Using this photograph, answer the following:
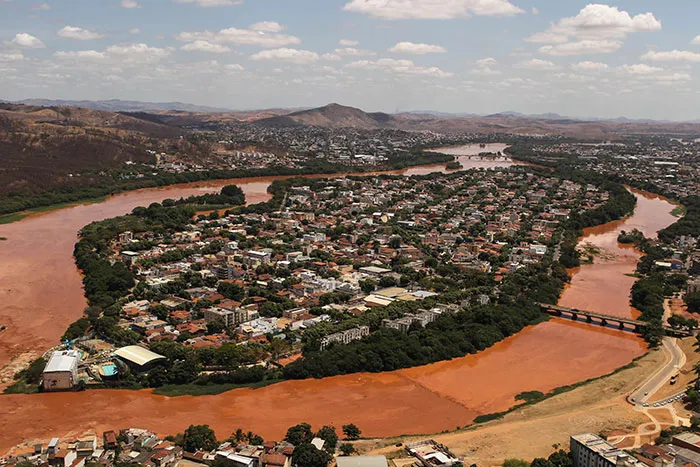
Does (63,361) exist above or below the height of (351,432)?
above

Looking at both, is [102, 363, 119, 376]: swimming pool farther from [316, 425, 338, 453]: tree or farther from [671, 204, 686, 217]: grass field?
[671, 204, 686, 217]: grass field

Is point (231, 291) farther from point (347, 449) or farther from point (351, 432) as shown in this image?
point (347, 449)

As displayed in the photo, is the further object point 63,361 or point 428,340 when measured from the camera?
point 428,340

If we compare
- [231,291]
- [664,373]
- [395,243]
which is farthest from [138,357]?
[395,243]

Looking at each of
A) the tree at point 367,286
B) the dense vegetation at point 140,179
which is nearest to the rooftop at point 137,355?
the tree at point 367,286

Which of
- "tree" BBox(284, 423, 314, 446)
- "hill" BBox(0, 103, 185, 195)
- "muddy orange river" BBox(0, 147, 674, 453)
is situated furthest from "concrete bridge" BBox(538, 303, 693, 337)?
"hill" BBox(0, 103, 185, 195)

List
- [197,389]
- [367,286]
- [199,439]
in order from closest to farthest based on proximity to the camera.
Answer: [199,439] < [197,389] < [367,286]

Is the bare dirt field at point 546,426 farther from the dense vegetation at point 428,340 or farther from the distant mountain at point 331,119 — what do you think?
the distant mountain at point 331,119
